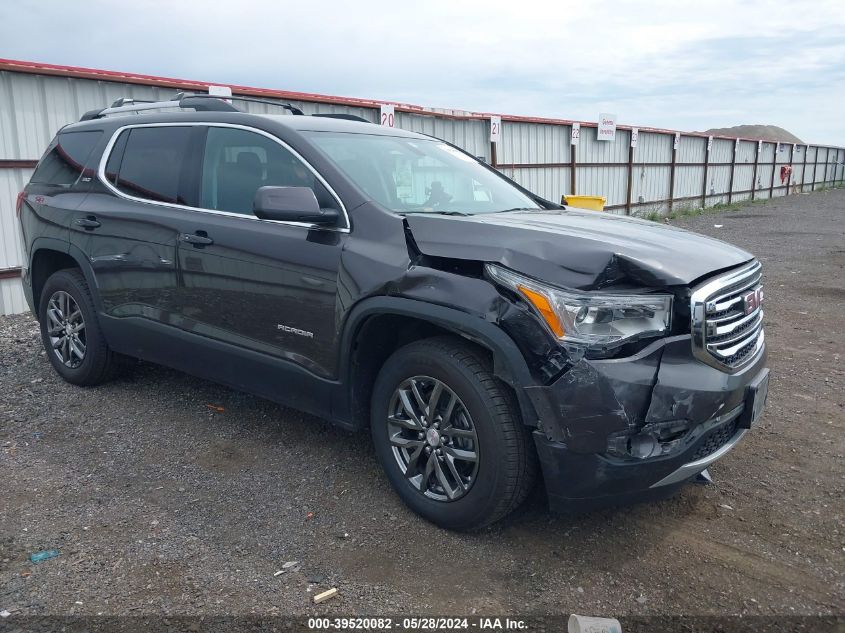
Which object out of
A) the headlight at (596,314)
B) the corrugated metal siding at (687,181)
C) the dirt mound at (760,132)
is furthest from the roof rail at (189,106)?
the dirt mound at (760,132)

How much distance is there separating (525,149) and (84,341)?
1319 cm

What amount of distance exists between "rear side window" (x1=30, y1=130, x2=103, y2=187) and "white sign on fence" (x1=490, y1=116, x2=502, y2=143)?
1101 cm

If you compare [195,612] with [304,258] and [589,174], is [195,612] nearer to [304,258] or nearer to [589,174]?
[304,258]

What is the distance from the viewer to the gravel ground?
2766mm

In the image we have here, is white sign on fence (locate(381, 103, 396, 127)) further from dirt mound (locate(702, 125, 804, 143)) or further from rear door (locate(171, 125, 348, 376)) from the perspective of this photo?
dirt mound (locate(702, 125, 804, 143))

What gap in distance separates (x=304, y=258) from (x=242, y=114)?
1100 mm

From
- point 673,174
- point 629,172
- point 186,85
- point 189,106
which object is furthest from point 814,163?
point 189,106

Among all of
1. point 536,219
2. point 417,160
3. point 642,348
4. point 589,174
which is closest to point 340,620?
point 642,348

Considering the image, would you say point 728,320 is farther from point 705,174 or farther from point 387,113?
point 705,174

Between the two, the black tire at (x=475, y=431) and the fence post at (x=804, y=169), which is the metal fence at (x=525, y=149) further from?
the black tire at (x=475, y=431)

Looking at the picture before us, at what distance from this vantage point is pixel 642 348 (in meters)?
2.74

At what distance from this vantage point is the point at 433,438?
3.14 meters

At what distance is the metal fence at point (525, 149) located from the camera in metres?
8.05

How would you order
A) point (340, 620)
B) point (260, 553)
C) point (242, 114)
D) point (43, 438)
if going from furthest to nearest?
point (43, 438), point (242, 114), point (260, 553), point (340, 620)
